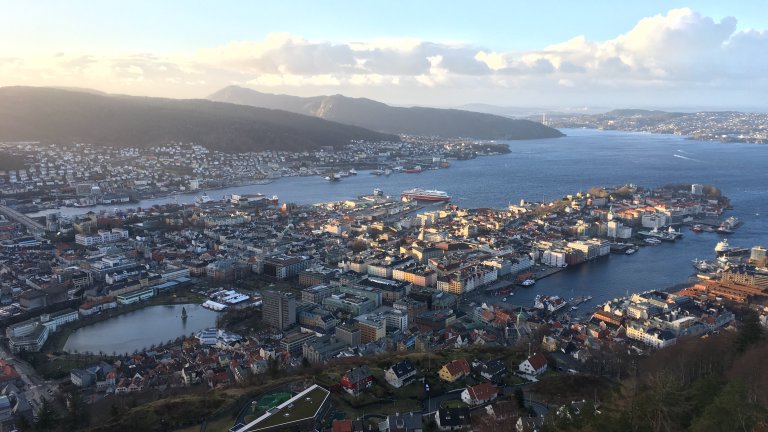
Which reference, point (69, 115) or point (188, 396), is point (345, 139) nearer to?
point (69, 115)

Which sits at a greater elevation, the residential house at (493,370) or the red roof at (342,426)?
the red roof at (342,426)

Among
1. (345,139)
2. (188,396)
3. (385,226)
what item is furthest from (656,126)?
(188,396)

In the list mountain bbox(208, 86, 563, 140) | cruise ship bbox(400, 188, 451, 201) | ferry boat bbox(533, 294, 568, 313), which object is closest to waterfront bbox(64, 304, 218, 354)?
ferry boat bbox(533, 294, 568, 313)

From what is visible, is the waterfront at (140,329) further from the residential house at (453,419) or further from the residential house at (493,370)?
the residential house at (453,419)

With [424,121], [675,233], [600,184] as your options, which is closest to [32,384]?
[675,233]

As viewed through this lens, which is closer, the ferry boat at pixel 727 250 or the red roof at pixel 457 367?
the red roof at pixel 457 367

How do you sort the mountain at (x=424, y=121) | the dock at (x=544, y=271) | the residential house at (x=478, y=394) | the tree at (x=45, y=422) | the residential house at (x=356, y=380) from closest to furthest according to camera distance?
the tree at (x=45, y=422) < the residential house at (x=478, y=394) < the residential house at (x=356, y=380) < the dock at (x=544, y=271) < the mountain at (x=424, y=121)

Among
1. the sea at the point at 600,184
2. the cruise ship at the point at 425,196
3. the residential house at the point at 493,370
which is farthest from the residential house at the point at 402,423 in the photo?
the cruise ship at the point at 425,196
